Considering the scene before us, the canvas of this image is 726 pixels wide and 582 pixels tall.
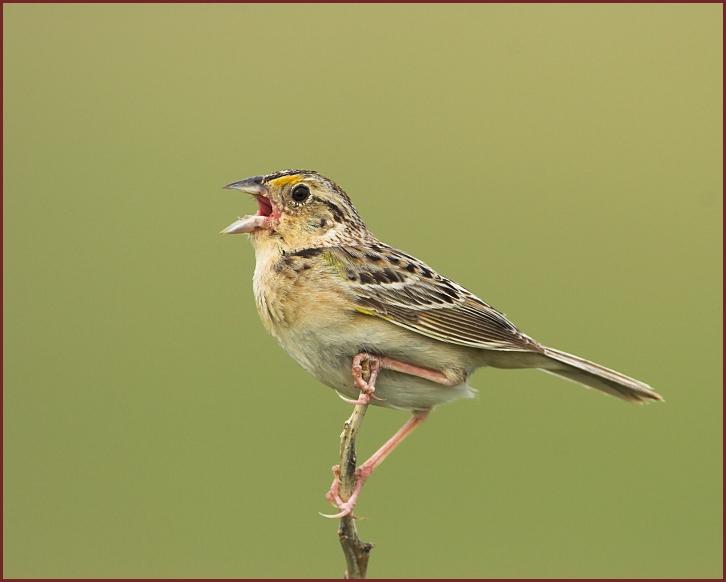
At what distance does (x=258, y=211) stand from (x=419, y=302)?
3.31 feet

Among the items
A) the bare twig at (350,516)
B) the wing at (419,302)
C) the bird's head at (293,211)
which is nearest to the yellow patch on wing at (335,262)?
the wing at (419,302)

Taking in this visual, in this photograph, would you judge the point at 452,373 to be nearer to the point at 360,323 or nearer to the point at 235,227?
the point at 360,323

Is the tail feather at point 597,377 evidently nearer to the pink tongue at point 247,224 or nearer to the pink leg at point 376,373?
the pink leg at point 376,373

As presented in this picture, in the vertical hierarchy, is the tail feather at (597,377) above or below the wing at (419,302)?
below

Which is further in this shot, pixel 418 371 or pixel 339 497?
pixel 418 371

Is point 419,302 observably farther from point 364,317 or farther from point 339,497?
point 339,497

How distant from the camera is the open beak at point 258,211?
536 centimetres

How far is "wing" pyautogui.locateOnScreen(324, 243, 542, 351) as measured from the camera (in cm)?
514

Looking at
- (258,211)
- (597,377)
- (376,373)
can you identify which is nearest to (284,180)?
(258,211)

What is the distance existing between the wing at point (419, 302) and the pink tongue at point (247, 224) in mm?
394

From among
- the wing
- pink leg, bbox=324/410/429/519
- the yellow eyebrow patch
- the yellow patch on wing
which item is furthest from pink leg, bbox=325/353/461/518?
the yellow eyebrow patch

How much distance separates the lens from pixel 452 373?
5223 mm

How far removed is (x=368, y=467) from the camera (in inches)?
205

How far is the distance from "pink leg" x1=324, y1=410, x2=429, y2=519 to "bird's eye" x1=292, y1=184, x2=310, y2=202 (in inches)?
50.6
